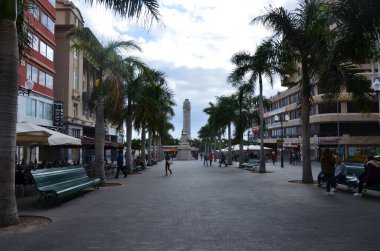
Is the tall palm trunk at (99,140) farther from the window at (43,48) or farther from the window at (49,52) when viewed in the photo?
the window at (49,52)

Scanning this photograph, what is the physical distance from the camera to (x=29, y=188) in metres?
17.1

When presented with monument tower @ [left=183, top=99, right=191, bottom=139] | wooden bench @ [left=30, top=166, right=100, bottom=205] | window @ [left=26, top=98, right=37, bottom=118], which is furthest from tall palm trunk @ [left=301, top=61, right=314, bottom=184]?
monument tower @ [left=183, top=99, right=191, bottom=139]

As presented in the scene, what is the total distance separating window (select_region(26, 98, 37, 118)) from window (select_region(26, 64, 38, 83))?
1.91m

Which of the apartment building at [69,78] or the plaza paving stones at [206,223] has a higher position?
the apartment building at [69,78]

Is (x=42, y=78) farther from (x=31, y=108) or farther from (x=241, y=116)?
(x=241, y=116)

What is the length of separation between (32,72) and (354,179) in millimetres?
30238

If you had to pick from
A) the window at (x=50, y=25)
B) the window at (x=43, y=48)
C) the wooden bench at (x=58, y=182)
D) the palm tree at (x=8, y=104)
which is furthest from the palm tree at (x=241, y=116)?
the palm tree at (x=8, y=104)

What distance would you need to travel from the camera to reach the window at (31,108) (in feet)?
119

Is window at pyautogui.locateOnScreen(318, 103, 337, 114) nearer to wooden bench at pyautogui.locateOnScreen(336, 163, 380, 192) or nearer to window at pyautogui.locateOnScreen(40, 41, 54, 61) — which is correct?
window at pyautogui.locateOnScreen(40, 41, 54, 61)

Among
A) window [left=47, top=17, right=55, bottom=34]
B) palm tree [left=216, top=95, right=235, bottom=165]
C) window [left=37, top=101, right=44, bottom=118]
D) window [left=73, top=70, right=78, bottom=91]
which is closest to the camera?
window [left=37, top=101, right=44, bottom=118]

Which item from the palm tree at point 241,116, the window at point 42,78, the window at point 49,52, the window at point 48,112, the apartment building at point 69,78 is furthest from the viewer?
the apartment building at point 69,78

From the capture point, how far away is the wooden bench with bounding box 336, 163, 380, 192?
13.0 meters

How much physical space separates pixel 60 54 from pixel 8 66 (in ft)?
143

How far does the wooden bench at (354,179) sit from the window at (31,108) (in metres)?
28.6
